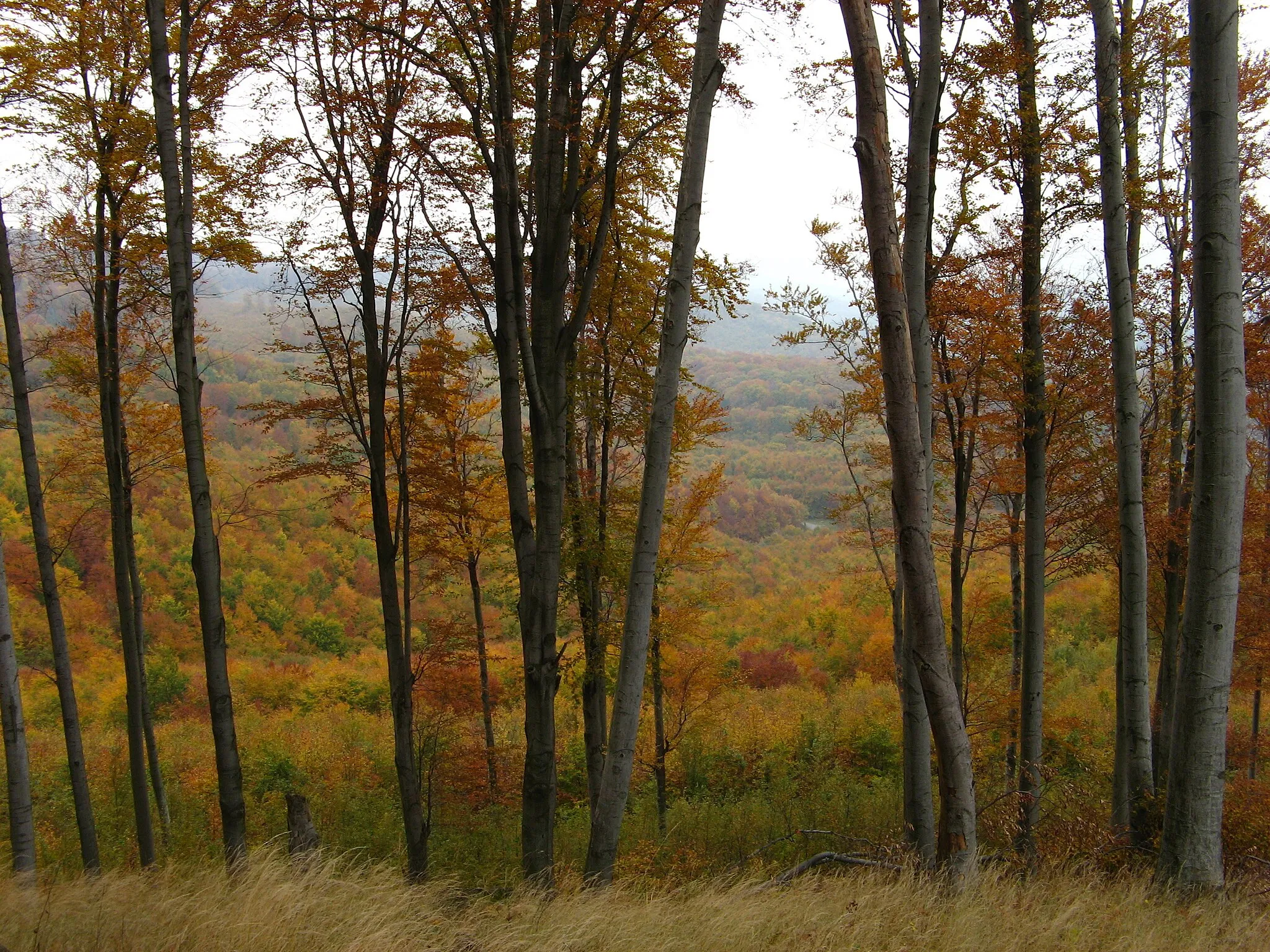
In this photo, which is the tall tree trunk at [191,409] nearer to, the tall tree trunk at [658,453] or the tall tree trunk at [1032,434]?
the tall tree trunk at [658,453]

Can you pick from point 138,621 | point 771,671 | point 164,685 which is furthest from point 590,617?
point 164,685

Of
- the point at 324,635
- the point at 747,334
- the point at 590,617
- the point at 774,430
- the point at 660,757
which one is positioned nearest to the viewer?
the point at 590,617

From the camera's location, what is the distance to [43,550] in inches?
288

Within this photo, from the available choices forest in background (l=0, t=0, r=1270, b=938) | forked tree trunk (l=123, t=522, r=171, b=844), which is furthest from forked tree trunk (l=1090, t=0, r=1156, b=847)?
forked tree trunk (l=123, t=522, r=171, b=844)

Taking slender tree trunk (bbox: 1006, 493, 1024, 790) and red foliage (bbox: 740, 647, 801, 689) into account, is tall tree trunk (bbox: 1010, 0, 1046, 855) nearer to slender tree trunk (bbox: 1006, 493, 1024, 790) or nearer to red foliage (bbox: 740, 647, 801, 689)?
slender tree trunk (bbox: 1006, 493, 1024, 790)

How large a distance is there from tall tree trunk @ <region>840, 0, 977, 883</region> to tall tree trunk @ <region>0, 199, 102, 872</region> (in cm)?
717

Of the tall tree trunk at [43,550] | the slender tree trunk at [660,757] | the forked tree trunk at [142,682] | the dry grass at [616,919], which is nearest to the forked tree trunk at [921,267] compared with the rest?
the dry grass at [616,919]

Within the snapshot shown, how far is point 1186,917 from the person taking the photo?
3.60 metres

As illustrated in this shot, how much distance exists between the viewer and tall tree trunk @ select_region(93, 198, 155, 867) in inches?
316

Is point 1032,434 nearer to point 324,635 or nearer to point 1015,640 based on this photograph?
point 1015,640

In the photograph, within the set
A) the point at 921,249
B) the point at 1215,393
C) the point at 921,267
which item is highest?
the point at 921,249

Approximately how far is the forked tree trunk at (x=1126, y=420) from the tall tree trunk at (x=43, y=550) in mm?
8964

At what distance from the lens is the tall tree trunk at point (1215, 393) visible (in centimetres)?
366

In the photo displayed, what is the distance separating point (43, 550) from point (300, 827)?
4315 mm
